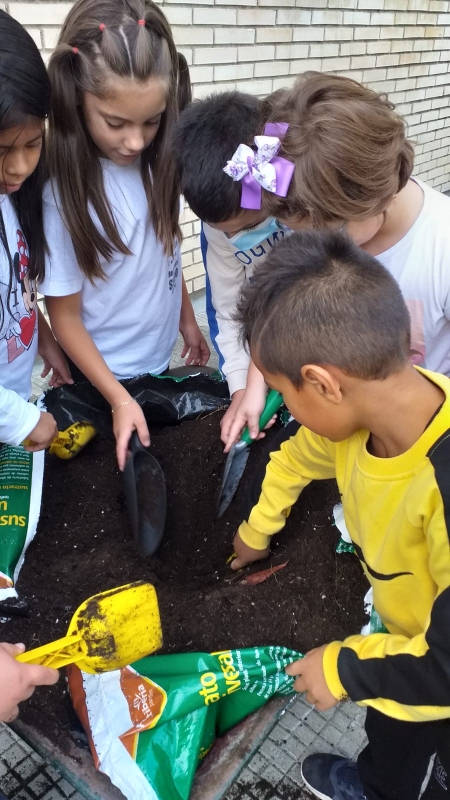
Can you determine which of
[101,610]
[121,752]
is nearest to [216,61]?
[101,610]

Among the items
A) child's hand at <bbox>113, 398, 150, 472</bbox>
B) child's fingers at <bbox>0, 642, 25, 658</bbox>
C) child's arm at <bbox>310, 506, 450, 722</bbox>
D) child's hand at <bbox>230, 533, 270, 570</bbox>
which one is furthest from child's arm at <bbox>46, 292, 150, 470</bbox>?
child's arm at <bbox>310, 506, 450, 722</bbox>

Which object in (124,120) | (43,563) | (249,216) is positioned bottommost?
(43,563)

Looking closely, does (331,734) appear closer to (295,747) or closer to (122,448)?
(295,747)

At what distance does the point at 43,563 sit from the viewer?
1092mm

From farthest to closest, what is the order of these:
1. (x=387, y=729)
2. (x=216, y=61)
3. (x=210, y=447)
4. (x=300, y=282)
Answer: (x=216, y=61)
(x=210, y=447)
(x=387, y=729)
(x=300, y=282)

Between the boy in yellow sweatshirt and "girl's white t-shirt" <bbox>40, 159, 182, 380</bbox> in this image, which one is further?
"girl's white t-shirt" <bbox>40, 159, 182, 380</bbox>

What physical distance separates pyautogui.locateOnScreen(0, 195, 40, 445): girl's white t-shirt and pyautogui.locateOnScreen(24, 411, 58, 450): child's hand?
21 millimetres

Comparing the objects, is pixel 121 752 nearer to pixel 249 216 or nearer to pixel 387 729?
pixel 387 729

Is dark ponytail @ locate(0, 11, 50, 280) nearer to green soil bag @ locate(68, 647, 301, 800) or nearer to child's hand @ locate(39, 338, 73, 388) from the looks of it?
child's hand @ locate(39, 338, 73, 388)

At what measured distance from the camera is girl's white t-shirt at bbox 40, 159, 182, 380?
1.27 m

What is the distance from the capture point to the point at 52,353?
157 cm

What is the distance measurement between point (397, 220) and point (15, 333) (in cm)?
84

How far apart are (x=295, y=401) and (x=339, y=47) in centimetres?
340

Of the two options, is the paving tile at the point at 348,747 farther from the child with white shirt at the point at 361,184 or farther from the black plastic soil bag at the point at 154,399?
the child with white shirt at the point at 361,184
